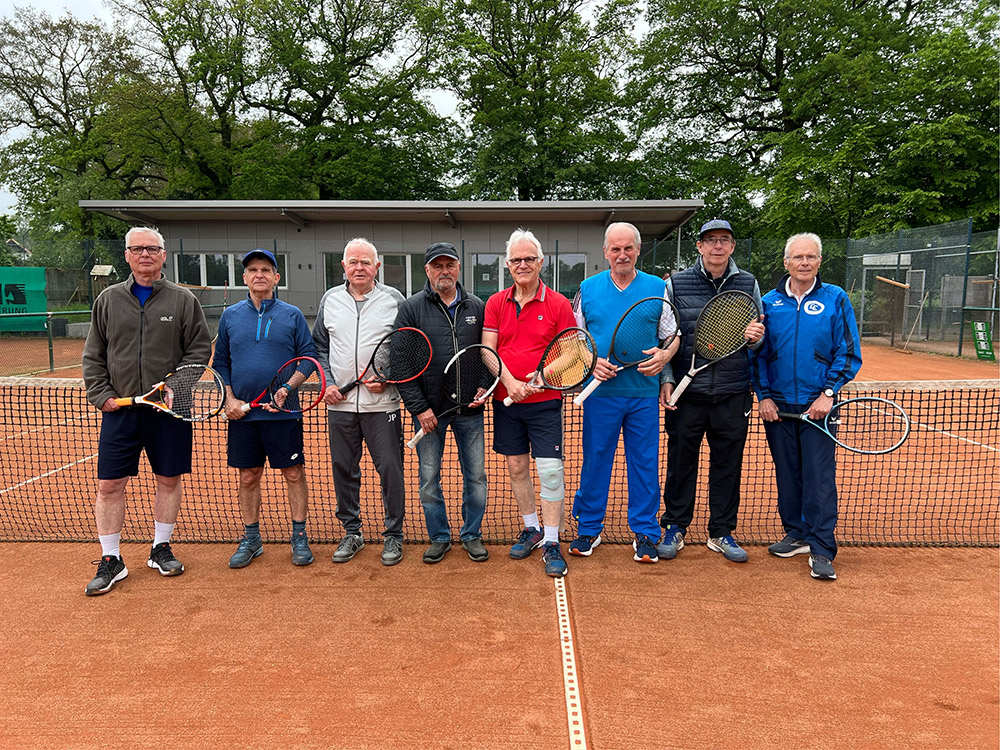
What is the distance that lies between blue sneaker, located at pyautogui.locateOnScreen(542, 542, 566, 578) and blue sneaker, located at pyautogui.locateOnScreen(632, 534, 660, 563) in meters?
0.47

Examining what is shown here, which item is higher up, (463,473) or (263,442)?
(263,442)

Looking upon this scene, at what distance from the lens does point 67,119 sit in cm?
2794

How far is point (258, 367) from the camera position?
3.68 metres

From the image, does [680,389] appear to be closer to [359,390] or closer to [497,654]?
[497,654]

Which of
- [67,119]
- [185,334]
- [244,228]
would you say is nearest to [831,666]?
[185,334]

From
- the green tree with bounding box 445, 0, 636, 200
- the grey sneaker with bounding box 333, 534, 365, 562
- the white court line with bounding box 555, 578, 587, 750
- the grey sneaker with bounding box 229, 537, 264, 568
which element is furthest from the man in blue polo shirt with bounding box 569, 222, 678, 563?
the green tree with bounding box 445, 0, 636, 200

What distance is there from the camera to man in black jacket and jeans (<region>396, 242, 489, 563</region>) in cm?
365


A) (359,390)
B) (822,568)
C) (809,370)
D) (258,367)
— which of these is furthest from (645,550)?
(258,367)

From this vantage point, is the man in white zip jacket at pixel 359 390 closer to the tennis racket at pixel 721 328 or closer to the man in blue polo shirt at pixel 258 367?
the man in blue polo shirt at pixel 258 367

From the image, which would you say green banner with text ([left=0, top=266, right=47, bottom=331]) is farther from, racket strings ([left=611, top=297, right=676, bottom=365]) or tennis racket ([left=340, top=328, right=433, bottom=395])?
racket strings ([left=611, top=297, right=676, bottom=365])

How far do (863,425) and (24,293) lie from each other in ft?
66.2

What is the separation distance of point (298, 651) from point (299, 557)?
0.96 m

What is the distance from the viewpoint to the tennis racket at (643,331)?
3695mm

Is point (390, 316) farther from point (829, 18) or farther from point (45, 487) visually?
point (829, 18)
